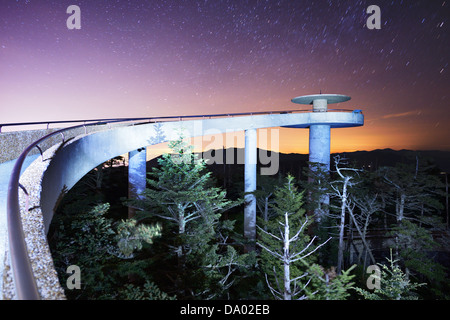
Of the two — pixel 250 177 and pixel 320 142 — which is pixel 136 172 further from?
pixel 320 142

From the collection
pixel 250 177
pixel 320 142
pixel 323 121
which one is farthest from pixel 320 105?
pixel 250 177

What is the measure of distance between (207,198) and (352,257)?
734 inches

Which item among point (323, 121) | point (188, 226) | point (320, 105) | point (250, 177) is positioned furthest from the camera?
point (320, 105)

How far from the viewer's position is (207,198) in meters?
12.9

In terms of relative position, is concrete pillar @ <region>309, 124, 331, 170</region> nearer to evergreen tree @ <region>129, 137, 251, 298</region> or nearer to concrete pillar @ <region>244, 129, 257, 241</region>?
concrete pillar @ <region>244, 129, 257, 241</region>

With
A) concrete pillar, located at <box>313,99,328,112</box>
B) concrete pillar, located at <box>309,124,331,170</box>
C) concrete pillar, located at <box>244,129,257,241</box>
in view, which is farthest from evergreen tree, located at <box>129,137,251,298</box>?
concrete pillar, located at <box>313,99,328,112</box>

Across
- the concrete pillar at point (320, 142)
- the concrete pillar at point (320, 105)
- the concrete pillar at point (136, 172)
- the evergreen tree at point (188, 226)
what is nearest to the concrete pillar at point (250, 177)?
the evergreen tree at point (188, 226)

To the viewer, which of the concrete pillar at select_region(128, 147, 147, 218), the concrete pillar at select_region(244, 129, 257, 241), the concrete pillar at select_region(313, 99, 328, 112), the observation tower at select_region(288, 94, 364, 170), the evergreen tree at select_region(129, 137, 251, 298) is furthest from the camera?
the concrete pillar at select_region(313, 99, 328, 112)

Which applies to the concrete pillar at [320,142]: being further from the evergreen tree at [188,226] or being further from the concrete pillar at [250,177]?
the evergreen tree at [188,226]

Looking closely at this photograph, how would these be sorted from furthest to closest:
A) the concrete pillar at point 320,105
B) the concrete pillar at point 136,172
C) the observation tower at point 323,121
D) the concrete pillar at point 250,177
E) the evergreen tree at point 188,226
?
the concrete pillar at point 320,105, the observation tower at point 323,121, the concrete pillar at point 250,177, the concrete pillar at point 136,172, the evergreen tree at point 188,226

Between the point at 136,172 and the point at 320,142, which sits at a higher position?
the point at 320,142

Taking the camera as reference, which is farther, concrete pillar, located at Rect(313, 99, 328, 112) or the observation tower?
concrete pillar, located at Rect(313, 99, 328, 112)
